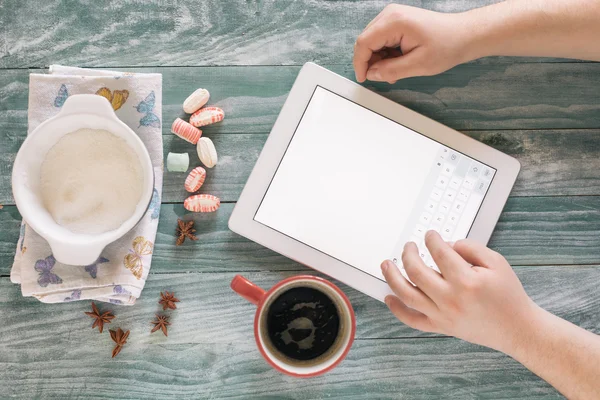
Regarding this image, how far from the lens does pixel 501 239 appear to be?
77cm

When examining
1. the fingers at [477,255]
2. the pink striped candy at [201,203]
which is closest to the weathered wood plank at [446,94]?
the pink striped candy at [201,203]

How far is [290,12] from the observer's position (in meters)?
0.78

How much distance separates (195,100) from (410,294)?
1.37ft

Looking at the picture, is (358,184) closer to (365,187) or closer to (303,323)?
(365,187)

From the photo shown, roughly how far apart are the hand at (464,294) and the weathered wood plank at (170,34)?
0.34 metres

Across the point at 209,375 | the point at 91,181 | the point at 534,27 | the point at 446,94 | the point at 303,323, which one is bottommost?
the point at 209,375

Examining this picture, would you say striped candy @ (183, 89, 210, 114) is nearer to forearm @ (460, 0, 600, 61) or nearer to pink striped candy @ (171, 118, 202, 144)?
pink striped candy @ (171, 118, 202, 144)

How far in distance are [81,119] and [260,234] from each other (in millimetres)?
291

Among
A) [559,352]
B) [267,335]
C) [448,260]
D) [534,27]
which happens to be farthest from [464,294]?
[534,27]

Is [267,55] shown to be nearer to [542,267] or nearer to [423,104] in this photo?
[423,104]

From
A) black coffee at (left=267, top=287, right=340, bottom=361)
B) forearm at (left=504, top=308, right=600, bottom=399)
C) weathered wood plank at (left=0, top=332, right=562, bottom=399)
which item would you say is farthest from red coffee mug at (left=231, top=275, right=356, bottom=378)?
forearm at (left=504, top=308, right=600, bottom=399)

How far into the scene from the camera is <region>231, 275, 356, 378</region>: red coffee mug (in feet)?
2.09

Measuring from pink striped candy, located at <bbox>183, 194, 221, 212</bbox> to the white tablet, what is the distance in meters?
0.04

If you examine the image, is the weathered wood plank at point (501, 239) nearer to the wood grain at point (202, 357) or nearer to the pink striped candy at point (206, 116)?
the wood grain at point (202, 357)
